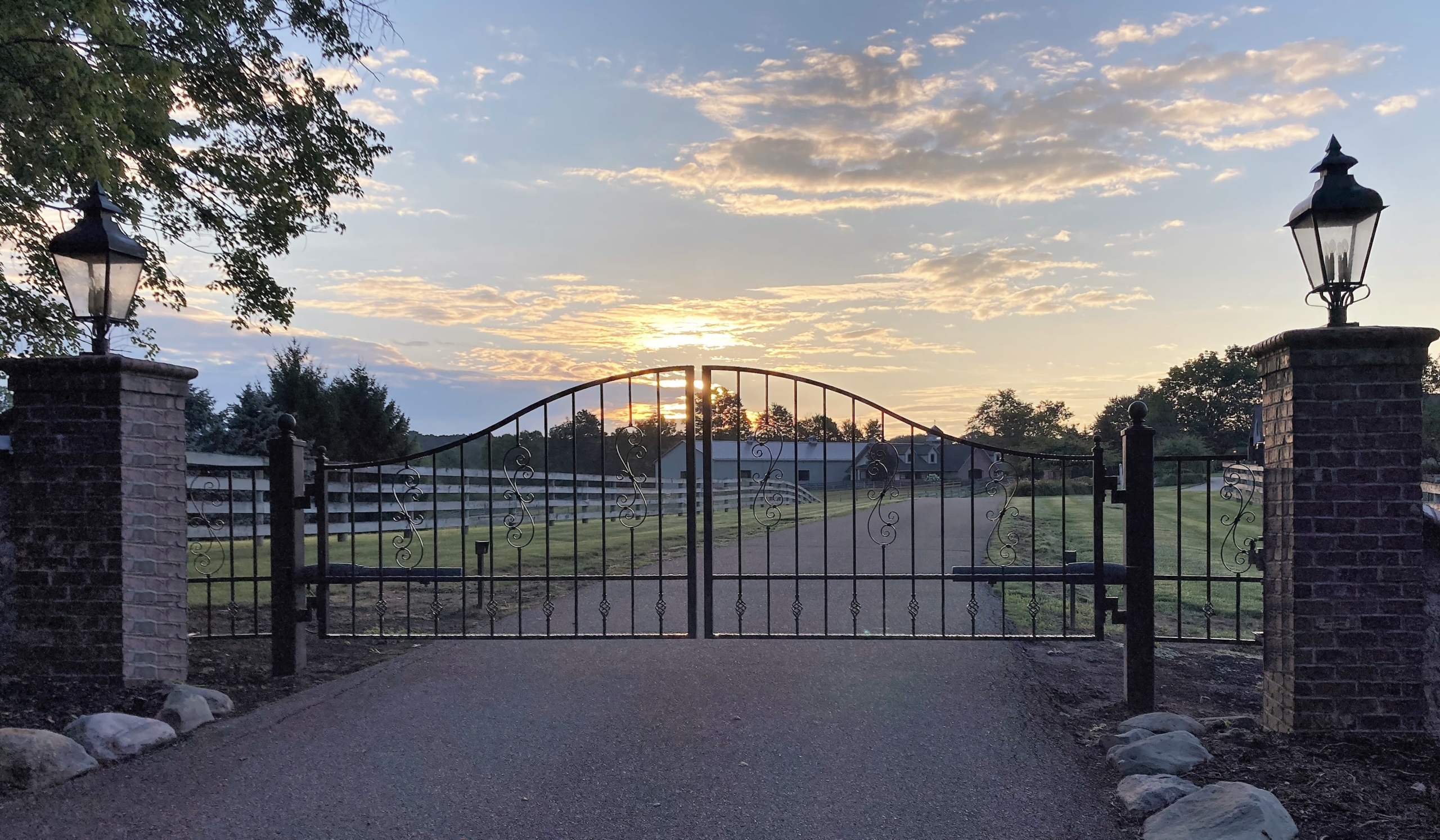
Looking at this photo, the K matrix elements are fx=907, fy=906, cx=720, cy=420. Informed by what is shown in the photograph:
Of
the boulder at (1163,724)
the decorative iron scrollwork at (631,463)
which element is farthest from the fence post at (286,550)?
the boulder at (1163,724)

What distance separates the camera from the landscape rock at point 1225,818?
3424 mm

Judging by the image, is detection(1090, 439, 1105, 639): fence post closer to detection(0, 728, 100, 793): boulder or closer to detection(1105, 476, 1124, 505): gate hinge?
detection(1105, 476, 1124, 505): gate hinge

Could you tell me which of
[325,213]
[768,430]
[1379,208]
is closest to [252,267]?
[325,213]

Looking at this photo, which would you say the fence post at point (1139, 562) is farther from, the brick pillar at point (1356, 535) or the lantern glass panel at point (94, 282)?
the lantern glass panel at point (94, 282)

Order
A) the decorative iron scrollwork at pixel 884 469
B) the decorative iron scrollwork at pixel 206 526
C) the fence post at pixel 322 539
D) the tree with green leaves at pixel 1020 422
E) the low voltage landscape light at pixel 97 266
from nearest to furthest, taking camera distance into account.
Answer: the low voltage landscape light at pixel 97 266 < the decorative iron scrollwork at pixel 884 469 < the fence post at pixel 322 539 < the decorative iron scrollwork at pixel 206 526 < the tree with green leaves at pixel 1020 422

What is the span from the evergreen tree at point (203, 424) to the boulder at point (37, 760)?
2145cm

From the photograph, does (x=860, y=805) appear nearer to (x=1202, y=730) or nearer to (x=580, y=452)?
(x=1202, y=730)

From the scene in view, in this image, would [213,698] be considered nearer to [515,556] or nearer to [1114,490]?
[1114,490]

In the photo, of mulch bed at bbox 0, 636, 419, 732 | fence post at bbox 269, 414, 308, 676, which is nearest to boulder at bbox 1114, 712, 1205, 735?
mulch bed at bbox 0, 636, 419, 732

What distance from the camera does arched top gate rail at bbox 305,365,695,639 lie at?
6.17 meters

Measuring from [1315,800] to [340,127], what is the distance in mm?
13308

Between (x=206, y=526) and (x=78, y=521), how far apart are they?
1.60 m

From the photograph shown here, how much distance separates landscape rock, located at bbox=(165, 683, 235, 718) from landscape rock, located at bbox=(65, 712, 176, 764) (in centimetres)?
37

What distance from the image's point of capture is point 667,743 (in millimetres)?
4734
